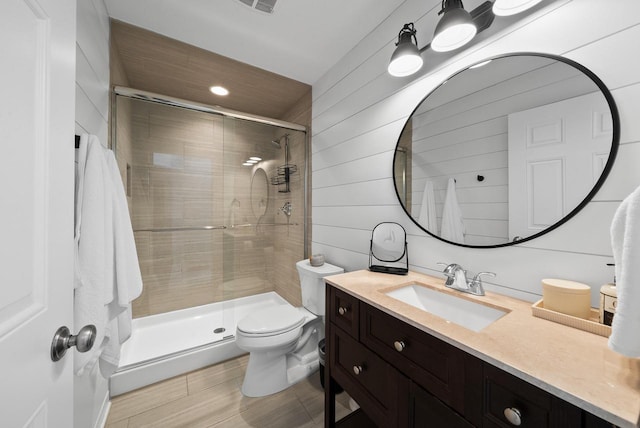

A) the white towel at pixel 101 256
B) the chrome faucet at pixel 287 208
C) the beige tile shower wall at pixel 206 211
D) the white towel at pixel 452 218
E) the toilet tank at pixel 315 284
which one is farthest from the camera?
the chrome faucet at pixel 287 208

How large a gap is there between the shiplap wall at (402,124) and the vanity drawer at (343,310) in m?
0.50

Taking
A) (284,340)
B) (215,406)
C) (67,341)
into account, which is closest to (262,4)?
(67,341)

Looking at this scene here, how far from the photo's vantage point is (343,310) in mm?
1145

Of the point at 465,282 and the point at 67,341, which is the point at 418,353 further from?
the point at 67,341

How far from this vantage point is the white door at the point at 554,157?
78 cm

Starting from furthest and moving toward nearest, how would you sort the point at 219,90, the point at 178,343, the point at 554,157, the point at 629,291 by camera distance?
the point at 219,90, the point at 178,343, the point at 554,157, the point at 629,291

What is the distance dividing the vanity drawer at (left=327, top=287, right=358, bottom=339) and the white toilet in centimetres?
50

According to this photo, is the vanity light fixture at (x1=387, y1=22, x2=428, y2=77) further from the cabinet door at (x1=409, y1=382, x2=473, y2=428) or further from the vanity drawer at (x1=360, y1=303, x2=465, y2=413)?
the cabinet door at (x1=409, y1=382, x2=473, y2=428)

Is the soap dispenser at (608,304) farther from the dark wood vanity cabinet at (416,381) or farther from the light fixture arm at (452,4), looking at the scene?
the light fixture arm at (452,4)

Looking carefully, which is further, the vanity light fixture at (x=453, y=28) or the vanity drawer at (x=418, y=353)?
the vanity light fixture at (x=453, y=28)

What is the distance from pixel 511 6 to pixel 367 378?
160cm

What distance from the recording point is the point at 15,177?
1.40 ft

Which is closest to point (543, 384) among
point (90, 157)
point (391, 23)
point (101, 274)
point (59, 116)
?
point (59, 116)

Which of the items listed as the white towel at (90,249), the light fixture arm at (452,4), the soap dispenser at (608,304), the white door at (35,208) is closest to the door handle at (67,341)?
the white door at (35,208)
